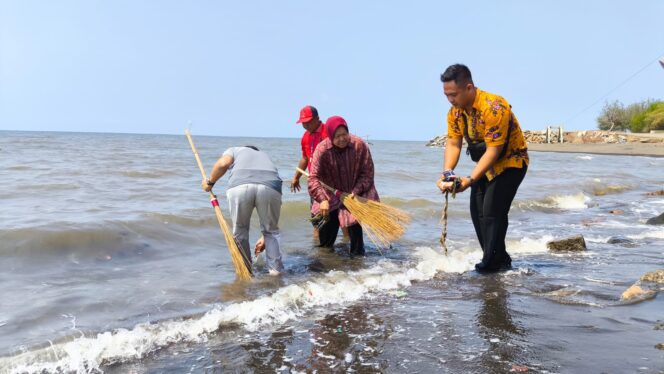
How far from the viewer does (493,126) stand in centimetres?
422

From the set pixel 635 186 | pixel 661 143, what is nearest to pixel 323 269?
pixel 635 186

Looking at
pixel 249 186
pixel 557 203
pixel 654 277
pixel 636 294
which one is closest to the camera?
pixel 636 294

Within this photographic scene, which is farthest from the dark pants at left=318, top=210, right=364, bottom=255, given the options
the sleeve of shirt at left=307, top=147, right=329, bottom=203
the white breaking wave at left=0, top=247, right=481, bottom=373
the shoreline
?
the shoreline

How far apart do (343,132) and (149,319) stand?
2.63 meters

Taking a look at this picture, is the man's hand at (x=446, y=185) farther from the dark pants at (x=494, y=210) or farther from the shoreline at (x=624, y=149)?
the shoreline at (x=624, y=149)

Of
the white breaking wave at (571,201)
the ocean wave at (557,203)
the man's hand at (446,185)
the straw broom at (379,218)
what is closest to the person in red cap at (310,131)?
the straw broom at (379,218)

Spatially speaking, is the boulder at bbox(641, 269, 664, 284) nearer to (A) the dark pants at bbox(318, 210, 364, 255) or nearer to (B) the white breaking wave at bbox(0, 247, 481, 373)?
(B) the white breaking wave at bbox(0, 247, 481, 373)

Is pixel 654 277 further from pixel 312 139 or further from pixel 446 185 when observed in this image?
pixel 312 139

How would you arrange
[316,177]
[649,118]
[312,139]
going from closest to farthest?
[316,177] → [312,139] → [649,118]

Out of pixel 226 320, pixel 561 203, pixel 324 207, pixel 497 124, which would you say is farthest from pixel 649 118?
pixel 226 320

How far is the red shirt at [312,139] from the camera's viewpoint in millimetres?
6680

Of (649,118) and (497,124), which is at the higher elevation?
(649,118)

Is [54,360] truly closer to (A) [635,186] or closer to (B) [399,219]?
(B) [399,219]

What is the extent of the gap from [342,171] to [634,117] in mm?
49002
